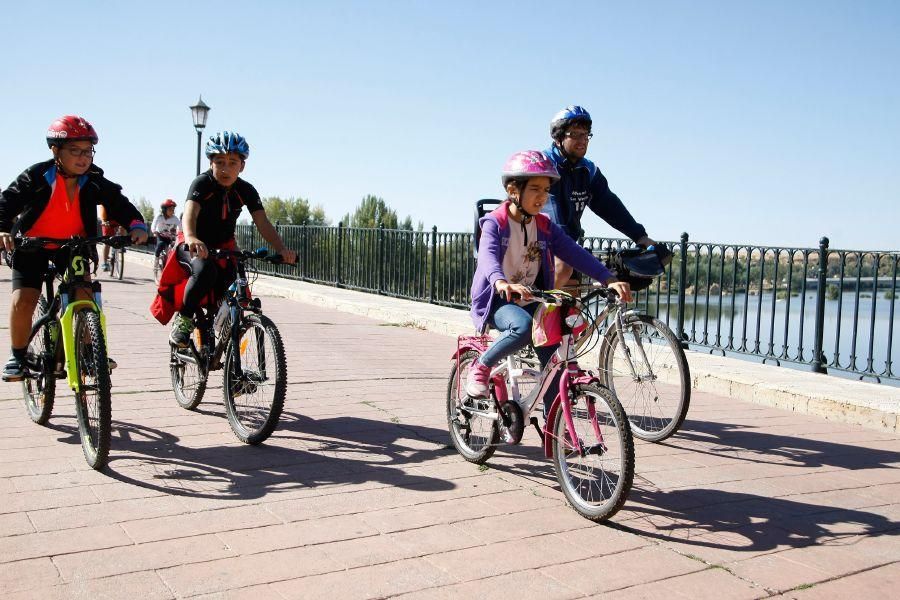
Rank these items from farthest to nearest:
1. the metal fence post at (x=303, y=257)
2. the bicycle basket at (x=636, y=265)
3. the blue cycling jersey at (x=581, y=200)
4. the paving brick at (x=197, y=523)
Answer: the metal fence post at (x=303, y=257) < the blue cycling jersey at (x=581, y=200) < the bicycle basket at (x=636, y=265) < the paving brick at (x=197, y=523)

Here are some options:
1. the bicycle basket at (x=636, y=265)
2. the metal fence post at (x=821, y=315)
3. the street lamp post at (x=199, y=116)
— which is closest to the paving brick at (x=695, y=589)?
the bicycle basket at (x=636, y=265)

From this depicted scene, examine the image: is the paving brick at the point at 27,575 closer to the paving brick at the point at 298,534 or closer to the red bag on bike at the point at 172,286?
the paving brick at the point at 298,534

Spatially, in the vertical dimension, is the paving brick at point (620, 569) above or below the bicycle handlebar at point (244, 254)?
below

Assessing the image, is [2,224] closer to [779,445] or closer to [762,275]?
[779,445]

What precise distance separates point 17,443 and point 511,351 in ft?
9.67

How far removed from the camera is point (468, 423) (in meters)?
5.12

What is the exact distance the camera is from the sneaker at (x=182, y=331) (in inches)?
236

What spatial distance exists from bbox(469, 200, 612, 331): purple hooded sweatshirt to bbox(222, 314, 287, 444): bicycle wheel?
1.21 meters

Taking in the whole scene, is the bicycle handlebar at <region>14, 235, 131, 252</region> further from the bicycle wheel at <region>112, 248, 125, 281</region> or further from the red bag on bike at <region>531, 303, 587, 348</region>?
the bicycle wheel at <region>112, 248, 125, 281</region>

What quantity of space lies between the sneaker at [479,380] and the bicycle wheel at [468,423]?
0.36ft

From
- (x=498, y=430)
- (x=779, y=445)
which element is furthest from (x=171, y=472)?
(x=779, y=445)

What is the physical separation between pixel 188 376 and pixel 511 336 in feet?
9.10

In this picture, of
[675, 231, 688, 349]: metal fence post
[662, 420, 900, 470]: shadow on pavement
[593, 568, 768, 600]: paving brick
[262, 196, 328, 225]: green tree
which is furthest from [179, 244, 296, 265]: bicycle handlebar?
[262, 196, 328, 225]: green tree

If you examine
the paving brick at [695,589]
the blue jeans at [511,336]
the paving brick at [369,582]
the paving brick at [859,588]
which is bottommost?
the paving brick at [369,582]
